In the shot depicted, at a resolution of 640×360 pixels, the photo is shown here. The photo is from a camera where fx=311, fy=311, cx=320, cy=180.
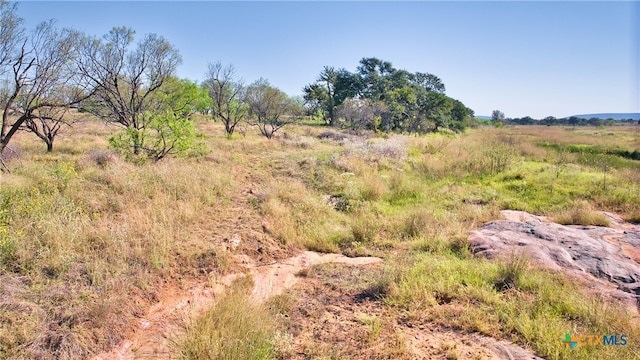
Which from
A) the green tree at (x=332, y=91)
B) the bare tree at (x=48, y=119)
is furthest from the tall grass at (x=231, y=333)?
the green tree at (x=332, y=91)

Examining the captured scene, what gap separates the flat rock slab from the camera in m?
4.38

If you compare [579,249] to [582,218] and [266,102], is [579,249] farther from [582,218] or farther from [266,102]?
[266,102]

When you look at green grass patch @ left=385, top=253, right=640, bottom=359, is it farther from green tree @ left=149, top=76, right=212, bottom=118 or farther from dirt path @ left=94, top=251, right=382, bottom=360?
green tree @ left=149, top=76, right=212, bottom=118

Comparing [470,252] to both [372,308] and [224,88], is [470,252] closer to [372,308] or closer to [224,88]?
[372,308]

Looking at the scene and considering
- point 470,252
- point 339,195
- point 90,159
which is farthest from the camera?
point 90,159

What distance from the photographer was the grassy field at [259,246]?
10.5ft

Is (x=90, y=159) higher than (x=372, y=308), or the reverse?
(x=90, y=159)

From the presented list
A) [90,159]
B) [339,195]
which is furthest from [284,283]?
[90,159]

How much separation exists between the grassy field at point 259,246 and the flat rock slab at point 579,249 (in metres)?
0.43

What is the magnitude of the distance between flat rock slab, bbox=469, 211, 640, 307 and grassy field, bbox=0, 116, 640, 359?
433 millimetres

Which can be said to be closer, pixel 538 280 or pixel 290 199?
pixel 538 280

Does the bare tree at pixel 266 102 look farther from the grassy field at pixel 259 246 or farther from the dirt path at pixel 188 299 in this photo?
the dirt path at pixel 188 299

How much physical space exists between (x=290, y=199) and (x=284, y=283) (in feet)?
11.1

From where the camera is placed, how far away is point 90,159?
32.9ft
